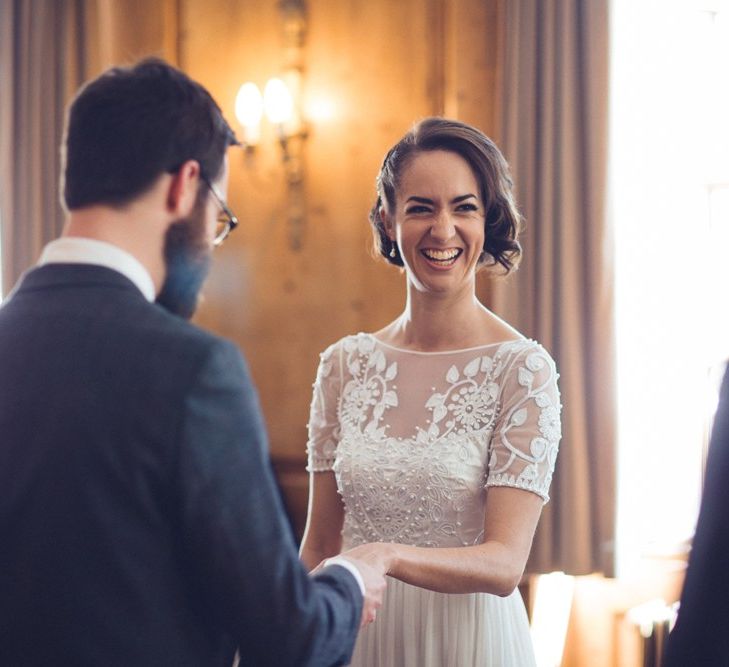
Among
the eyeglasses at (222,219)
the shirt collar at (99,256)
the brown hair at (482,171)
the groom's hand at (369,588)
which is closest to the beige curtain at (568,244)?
the brown hair at (482,171)

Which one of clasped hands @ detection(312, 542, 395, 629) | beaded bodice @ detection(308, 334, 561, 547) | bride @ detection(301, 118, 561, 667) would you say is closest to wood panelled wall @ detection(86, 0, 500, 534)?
bride @ detection(301, 118, 561, 667)

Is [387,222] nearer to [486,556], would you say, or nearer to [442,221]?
[442,221]

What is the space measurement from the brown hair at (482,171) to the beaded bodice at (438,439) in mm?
A: 269

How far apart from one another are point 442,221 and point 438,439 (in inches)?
19.1

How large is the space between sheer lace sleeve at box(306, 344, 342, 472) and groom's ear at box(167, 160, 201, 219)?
0.93 meters

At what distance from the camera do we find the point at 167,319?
113 cm

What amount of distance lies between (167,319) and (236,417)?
157 mm

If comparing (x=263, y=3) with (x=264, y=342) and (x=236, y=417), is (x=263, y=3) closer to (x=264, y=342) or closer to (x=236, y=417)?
(x=264, y=342)

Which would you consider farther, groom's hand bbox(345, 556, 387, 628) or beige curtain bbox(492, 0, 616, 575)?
beige curtain bbox(492, 0, 616, 575)

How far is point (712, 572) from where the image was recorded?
0.95 meters

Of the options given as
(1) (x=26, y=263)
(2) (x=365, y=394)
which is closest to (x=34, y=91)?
(1) (x=26, y=263)

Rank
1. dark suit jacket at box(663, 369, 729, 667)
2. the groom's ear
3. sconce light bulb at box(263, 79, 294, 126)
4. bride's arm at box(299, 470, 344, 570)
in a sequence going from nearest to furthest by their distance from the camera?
1. dark suit jacket at box(663, 369, 729, 667)
2. the groom's ear
3. bride's arm at box(299, 470, 344, 570)
4. sconce light bulb at box(263, 79, 294, 126)

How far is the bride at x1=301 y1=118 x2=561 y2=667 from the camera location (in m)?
1.77

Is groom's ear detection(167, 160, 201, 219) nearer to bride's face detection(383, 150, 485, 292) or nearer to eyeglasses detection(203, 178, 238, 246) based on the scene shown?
eyeglasses detection(203, 178, 238, 246)
